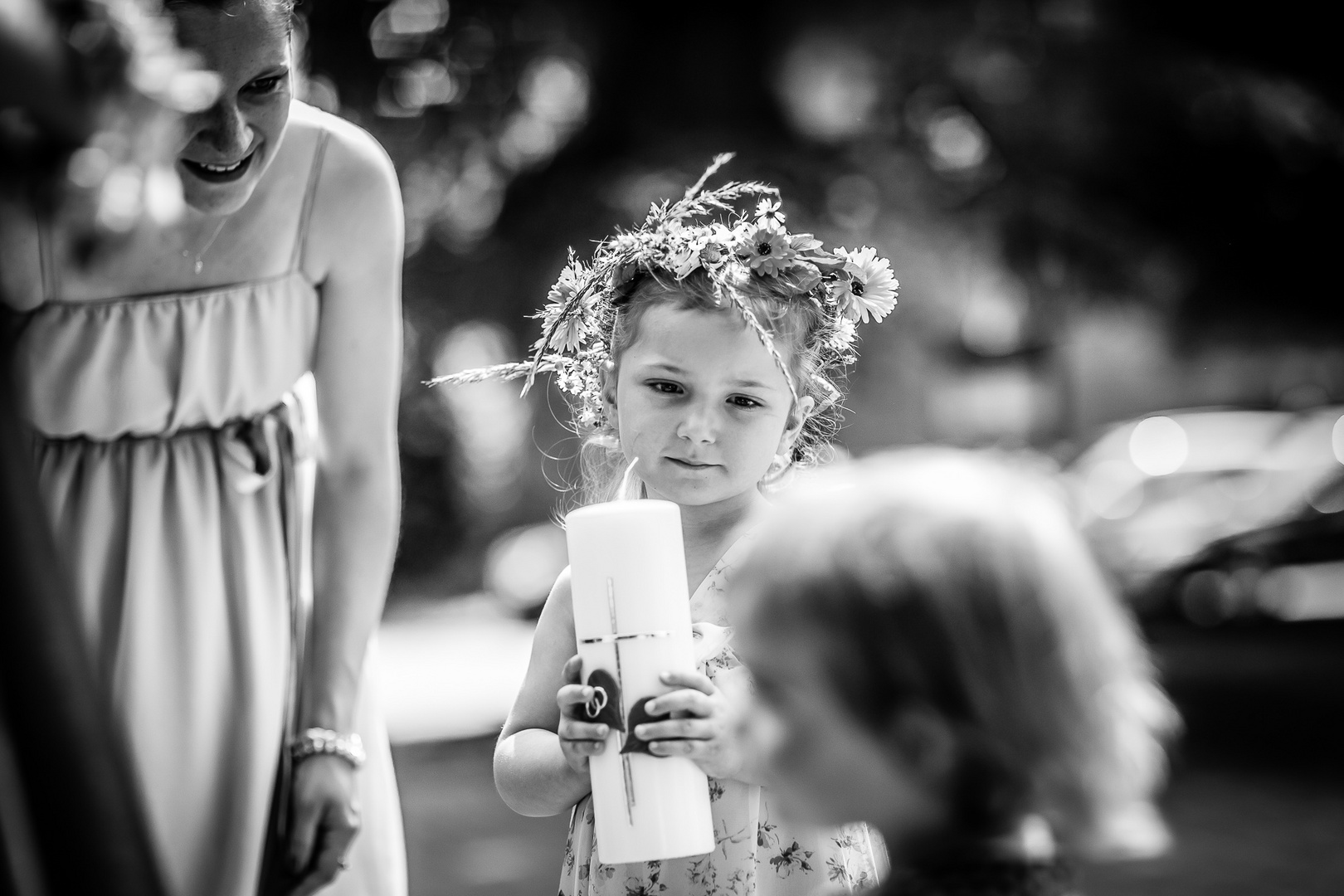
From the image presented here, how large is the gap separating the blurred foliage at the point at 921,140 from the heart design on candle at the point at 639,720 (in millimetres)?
6475

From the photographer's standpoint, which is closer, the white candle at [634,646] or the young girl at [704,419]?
the white candle at [634,646]

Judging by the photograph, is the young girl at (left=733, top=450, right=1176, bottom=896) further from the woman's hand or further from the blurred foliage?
the blurred foliage

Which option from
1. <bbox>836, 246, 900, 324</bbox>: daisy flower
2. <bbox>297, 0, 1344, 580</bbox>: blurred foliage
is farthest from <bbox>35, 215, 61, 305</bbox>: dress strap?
<bbox>297, 0, 1344, 580</bbox>: blurred foliage

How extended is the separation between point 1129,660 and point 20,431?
105 centimetres

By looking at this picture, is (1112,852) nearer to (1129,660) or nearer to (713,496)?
(1129,660)

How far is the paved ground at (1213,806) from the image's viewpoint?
6613 mm

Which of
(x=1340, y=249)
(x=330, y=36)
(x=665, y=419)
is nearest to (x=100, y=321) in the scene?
(x=665, y=419)

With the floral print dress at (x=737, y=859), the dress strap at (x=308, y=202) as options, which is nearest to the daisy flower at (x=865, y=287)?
the floral print dress at (x=737, y=859)

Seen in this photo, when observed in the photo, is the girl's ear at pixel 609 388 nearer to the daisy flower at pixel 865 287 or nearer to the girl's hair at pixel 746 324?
the girl's hair at pixel 746 324

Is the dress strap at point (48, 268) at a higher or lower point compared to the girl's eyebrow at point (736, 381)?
higher

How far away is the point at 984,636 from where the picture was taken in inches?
51.9

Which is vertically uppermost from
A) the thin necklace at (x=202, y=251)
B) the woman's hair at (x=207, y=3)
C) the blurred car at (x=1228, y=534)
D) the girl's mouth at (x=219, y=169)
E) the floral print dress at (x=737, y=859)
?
the blurred car at (x=1228, y=534)

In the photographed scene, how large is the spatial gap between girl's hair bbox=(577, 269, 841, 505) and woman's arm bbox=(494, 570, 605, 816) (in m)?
0.33

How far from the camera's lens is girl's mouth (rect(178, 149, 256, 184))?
1784mm
